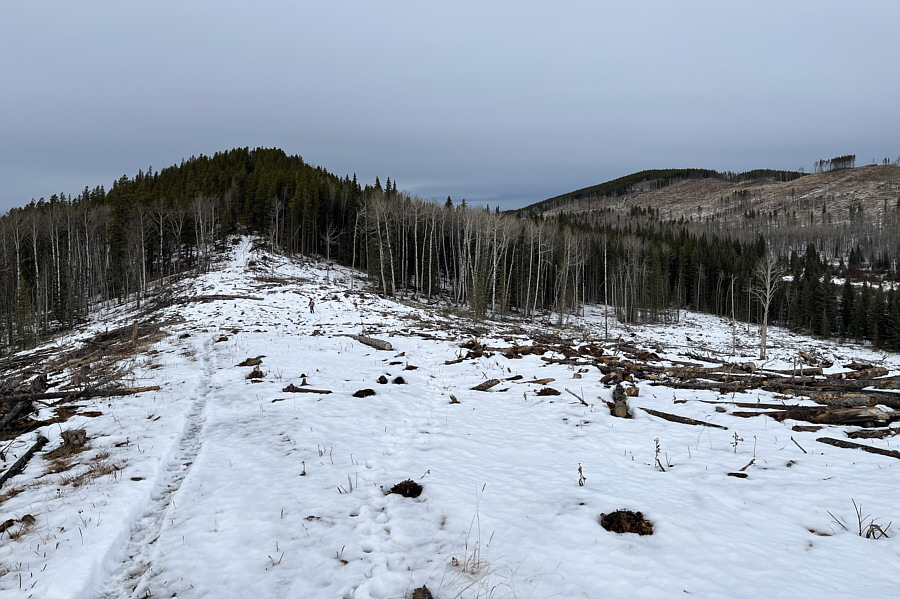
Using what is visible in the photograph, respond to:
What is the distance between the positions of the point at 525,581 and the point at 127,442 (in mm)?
6942

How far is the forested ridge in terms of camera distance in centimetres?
5006

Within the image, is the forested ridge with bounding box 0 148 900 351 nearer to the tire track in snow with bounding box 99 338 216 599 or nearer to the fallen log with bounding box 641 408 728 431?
the fallen log with bounding box 641 408 728 431

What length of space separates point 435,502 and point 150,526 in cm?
333

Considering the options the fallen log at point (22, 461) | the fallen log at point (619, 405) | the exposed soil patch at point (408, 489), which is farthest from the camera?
the fallen log at point (619, 405)

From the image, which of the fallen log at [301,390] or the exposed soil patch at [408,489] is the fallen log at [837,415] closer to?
the exposed soil patch at [408,489]

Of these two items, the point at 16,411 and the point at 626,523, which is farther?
the point at 16,411

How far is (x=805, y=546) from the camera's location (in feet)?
13.3

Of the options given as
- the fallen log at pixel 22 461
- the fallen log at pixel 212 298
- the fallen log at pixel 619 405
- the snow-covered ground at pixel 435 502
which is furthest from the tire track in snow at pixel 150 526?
the fallen log at pixel 212 298

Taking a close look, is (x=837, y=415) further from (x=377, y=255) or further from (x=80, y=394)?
(x=377, y=255)

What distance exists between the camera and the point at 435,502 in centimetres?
514

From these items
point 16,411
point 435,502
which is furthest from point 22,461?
point 435,502

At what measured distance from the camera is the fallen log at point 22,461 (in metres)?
5.79

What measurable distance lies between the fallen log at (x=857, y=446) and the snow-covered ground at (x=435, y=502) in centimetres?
17

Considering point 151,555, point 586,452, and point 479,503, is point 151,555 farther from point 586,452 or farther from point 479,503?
point 586,452
